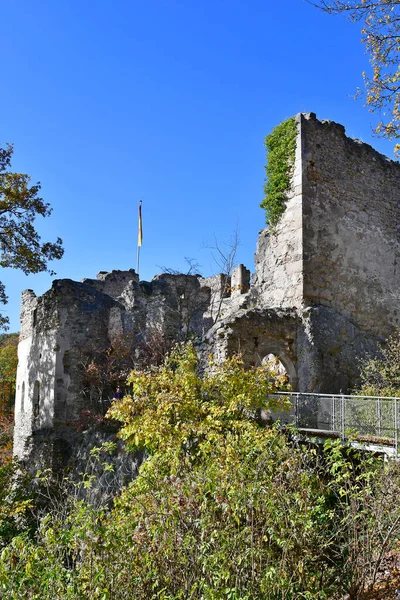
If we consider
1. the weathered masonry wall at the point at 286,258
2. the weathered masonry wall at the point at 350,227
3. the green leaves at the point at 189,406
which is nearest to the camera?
the green leaves at the point at 189,406

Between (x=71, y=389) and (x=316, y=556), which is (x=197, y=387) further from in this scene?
(x=71, y=389)

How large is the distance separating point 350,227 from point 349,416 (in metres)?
8.64

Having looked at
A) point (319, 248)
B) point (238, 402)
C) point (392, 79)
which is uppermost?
point (392, 79)

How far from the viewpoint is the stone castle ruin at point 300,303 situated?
52.0ft

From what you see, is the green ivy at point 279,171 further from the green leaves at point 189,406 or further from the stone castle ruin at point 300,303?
the green leaves at point 189,406

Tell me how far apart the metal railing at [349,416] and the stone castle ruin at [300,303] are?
9.30 ft

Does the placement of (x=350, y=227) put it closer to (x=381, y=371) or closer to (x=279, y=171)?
(x=279, y=171)

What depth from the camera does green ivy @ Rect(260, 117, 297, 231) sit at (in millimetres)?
17469

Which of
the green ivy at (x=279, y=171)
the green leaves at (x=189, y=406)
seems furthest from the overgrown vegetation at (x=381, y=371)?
the green leaves at (x=189, y=406)

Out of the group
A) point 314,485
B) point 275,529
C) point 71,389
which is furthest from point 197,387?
point 71,389

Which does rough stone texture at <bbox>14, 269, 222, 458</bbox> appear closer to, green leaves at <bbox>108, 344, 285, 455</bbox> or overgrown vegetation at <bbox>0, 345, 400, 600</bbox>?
green leaves at <bbox>108, 344, 285, 455</bbox>

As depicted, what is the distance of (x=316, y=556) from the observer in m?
5.78

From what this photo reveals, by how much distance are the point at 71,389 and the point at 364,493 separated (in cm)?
1254

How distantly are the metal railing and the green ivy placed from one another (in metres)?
7.06
